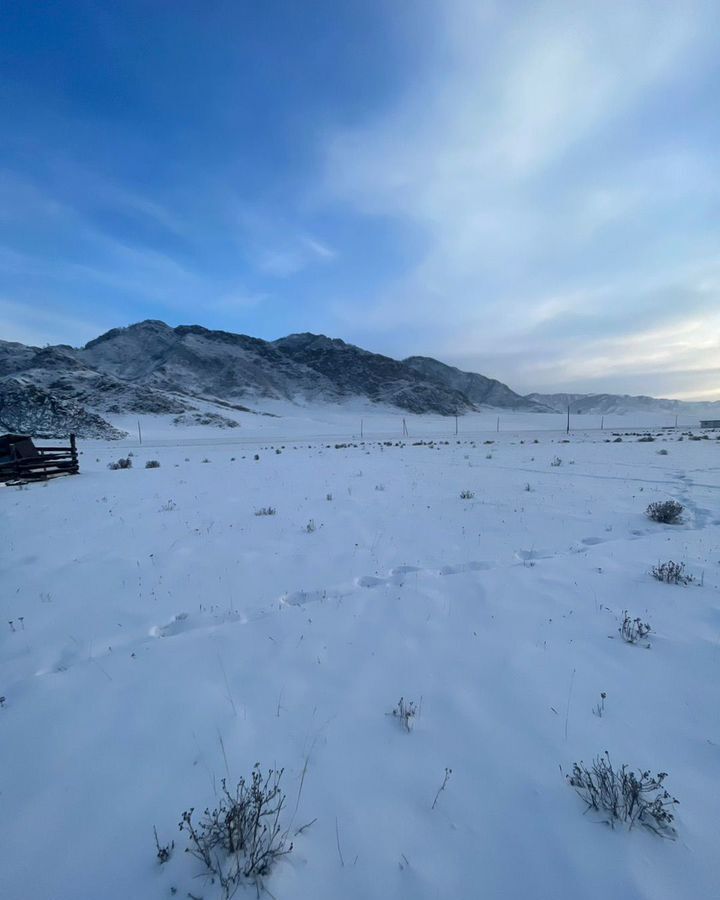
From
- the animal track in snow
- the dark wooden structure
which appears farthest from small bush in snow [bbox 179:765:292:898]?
the dark wooden structure

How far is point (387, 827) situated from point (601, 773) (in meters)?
1.32

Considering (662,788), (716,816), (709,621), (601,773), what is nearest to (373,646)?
(601,773)

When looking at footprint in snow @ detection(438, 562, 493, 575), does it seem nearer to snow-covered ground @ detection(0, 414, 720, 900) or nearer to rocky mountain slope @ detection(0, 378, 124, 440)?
snow-covered ground @ detection(0, 414, 720, 900)

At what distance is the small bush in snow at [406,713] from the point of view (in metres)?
3.06

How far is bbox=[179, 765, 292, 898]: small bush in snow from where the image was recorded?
2.07 metres

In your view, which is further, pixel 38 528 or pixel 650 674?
pixel 38 528

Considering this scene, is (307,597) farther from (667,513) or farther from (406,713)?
(667,513)

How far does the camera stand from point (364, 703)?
3.29 metres

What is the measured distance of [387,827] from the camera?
7.57 feet

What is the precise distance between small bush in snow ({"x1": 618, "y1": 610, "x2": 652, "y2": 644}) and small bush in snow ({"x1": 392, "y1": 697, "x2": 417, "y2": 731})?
2321 millimetres

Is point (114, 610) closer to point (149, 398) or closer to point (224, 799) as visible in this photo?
point (224, 799)

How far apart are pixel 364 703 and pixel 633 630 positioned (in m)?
2.85

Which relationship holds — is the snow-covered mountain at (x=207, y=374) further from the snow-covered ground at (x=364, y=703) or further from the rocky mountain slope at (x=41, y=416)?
the snow-covered ground at (x=364, y=703)

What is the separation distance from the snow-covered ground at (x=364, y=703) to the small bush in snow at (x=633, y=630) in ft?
0.36
